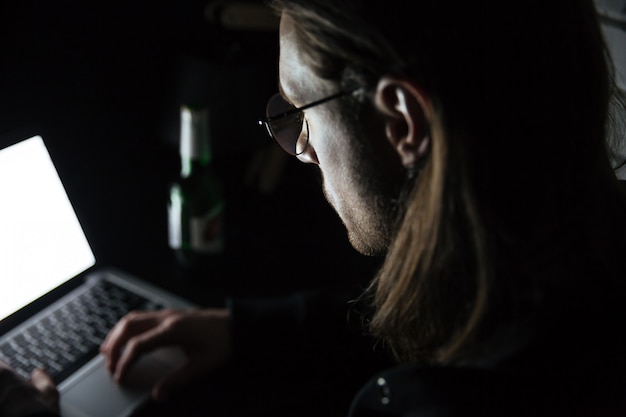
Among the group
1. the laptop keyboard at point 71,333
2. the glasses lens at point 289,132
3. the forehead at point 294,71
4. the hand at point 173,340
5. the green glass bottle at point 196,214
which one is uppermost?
the forehead at point 294,71

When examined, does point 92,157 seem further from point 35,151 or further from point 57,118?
point 35,151

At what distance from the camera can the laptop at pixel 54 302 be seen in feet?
2.77

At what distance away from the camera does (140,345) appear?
88 cm

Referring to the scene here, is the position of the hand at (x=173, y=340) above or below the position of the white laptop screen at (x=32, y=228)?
below

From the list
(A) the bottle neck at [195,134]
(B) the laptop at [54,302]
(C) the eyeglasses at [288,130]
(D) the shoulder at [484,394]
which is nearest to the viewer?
(D) the shoulder at [484,394]

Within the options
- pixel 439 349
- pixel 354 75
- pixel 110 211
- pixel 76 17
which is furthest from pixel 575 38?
pixel 110 211

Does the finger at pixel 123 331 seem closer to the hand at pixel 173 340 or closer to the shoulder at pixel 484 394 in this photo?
the hand at pixel 173 340

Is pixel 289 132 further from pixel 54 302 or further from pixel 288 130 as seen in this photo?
pixel 54 302

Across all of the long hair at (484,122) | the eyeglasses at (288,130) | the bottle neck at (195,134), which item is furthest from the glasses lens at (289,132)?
the bottle neck at (195,134)

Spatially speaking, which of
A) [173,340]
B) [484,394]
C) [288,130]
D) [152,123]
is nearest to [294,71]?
[288,130]

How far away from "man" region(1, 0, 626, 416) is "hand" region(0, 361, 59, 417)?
400 mm

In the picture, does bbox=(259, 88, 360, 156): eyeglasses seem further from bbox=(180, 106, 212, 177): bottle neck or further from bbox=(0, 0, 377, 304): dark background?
bbox=(0, 0, 377, 304): dark background

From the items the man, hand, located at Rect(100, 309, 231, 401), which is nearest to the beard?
the man

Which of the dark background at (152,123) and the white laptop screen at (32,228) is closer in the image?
the white laptop screen at (32,228)
